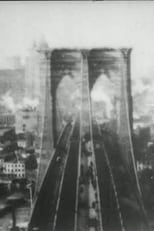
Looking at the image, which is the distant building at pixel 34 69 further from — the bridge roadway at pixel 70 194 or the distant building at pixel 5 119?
the bridge roadway at pixel 70 194

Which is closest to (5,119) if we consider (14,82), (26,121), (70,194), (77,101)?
(26,121)

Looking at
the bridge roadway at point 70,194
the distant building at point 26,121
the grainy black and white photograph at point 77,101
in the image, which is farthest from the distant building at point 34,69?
the bridge roadway at point 70,194

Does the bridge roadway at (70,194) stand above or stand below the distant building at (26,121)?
below

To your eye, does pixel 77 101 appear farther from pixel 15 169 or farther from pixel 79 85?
pixel 15 169

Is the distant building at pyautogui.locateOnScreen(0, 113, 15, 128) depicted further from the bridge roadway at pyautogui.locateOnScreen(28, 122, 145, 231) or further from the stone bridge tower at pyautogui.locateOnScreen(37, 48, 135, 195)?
the bridge roadway at pyautogui.locateOnScreen(28, 122, 145, 231)

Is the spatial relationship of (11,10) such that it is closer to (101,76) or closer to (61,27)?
(61,27)

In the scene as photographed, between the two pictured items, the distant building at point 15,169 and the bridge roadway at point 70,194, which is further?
the distant building at point 15,169
